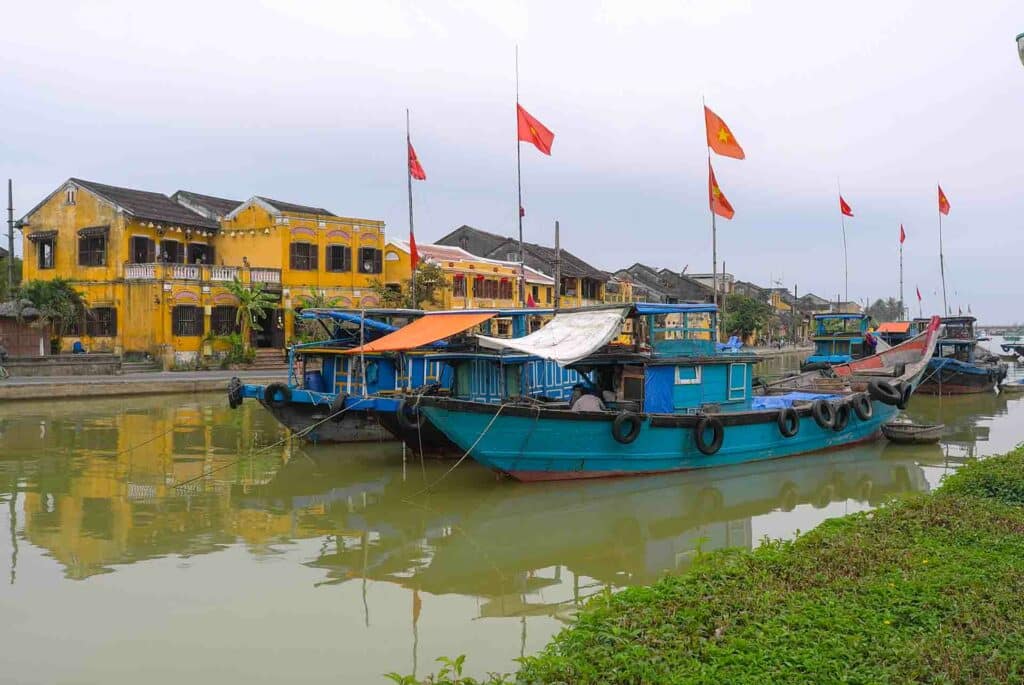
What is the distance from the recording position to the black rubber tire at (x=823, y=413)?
15.9 m

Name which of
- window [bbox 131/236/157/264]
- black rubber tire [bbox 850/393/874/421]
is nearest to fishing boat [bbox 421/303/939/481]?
black rubber tire [bbox 850/393/874/421]

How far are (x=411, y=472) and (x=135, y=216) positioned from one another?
20835 mm

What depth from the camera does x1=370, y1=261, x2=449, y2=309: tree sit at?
3166 centimetres

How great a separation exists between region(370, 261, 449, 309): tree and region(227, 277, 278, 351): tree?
414 cm

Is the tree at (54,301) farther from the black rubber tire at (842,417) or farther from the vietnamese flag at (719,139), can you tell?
the black rubber tire at (842,417)

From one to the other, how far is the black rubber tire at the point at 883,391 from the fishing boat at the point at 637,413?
0.97m

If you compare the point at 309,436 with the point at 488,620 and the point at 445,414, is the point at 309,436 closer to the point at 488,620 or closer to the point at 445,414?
the point at 445,414

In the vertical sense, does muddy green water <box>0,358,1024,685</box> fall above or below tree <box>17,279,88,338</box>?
below

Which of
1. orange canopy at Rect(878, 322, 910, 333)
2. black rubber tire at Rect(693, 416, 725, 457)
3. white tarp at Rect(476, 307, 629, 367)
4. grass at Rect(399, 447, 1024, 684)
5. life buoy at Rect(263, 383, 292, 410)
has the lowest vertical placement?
grass at Rect(399, 447, 1024, 684)

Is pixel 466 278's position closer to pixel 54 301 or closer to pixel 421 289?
pixel 421 289

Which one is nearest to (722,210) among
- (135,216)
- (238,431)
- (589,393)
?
(589,393)

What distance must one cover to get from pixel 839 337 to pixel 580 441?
1897 centimetres

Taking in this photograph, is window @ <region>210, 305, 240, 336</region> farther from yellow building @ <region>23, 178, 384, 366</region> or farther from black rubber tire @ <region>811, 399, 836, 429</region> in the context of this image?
black rubber tire @ <region>811, 399, 836, 429</region>

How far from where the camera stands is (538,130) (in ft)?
62.4
